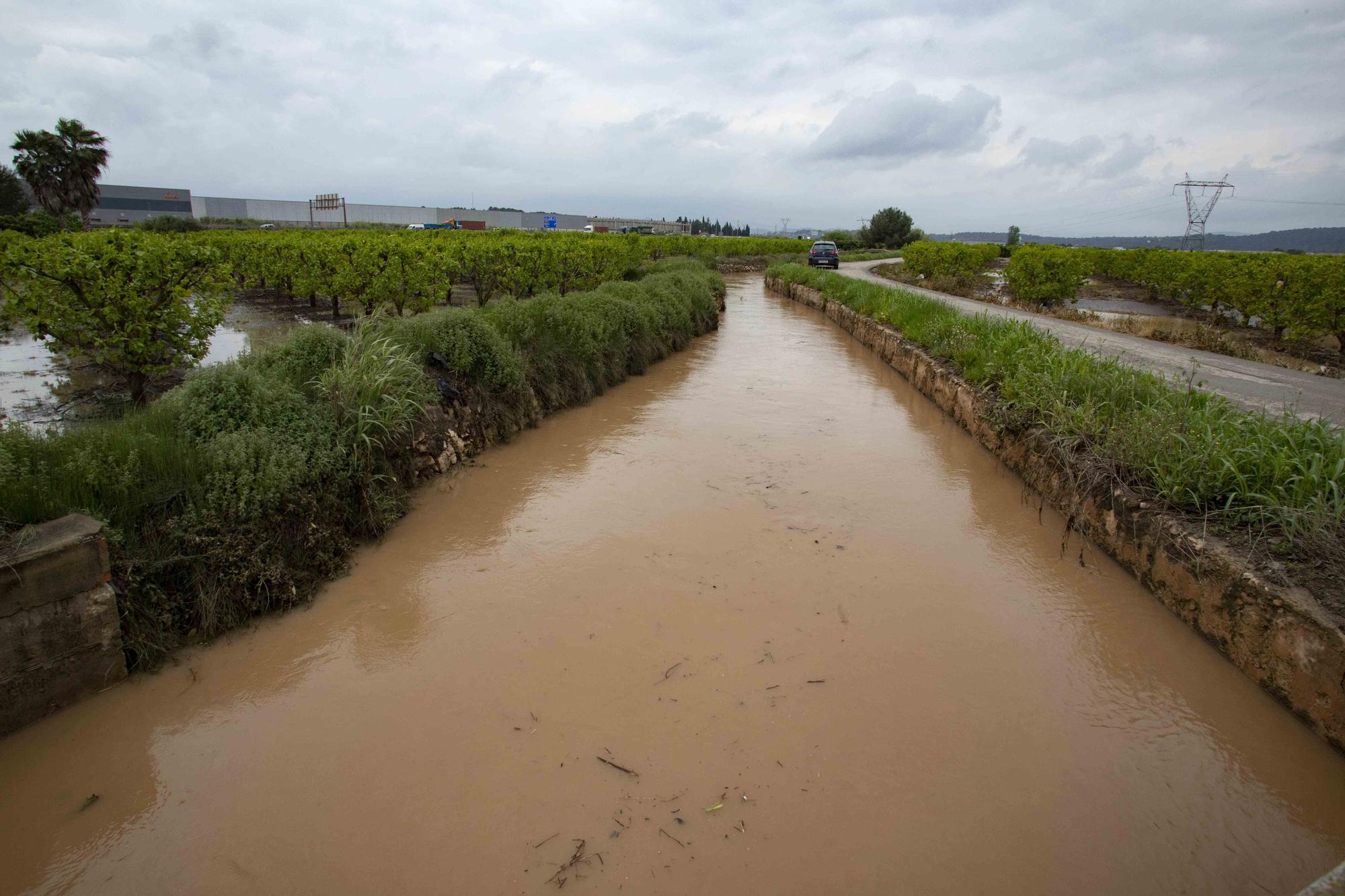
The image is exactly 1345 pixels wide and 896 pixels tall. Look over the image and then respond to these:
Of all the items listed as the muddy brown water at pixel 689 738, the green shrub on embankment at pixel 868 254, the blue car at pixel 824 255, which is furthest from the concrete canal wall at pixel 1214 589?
the green shrub on embankment at pixel 868 254

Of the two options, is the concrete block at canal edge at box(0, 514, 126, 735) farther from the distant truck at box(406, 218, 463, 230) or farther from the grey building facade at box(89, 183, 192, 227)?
the grey building facade at box(89, 183, 192, 227)

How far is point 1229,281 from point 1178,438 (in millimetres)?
13841

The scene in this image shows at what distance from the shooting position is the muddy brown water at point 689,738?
256 cm

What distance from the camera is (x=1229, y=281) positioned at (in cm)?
1498

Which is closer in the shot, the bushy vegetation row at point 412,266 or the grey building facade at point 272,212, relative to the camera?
the bushy vegetation row at point 412,266

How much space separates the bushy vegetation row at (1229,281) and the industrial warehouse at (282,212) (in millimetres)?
36892

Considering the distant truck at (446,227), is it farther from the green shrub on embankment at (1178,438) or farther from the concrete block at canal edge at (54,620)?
the concrete block at canal edge at (54,620)

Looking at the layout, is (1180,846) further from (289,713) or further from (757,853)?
(289,713)

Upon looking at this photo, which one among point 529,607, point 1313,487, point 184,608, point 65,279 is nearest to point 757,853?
point 529,607

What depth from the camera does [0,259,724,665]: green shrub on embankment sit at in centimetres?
350

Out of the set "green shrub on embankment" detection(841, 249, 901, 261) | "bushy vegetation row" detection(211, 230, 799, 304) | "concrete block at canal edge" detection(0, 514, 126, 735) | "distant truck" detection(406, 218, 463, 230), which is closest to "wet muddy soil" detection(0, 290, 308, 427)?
"bushy vegetation row" detection(211, 230, 799, 304)

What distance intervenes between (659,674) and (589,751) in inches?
24.6

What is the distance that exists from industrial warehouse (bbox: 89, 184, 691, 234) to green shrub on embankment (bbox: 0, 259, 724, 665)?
44.8 metres

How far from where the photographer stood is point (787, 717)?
129 inches
